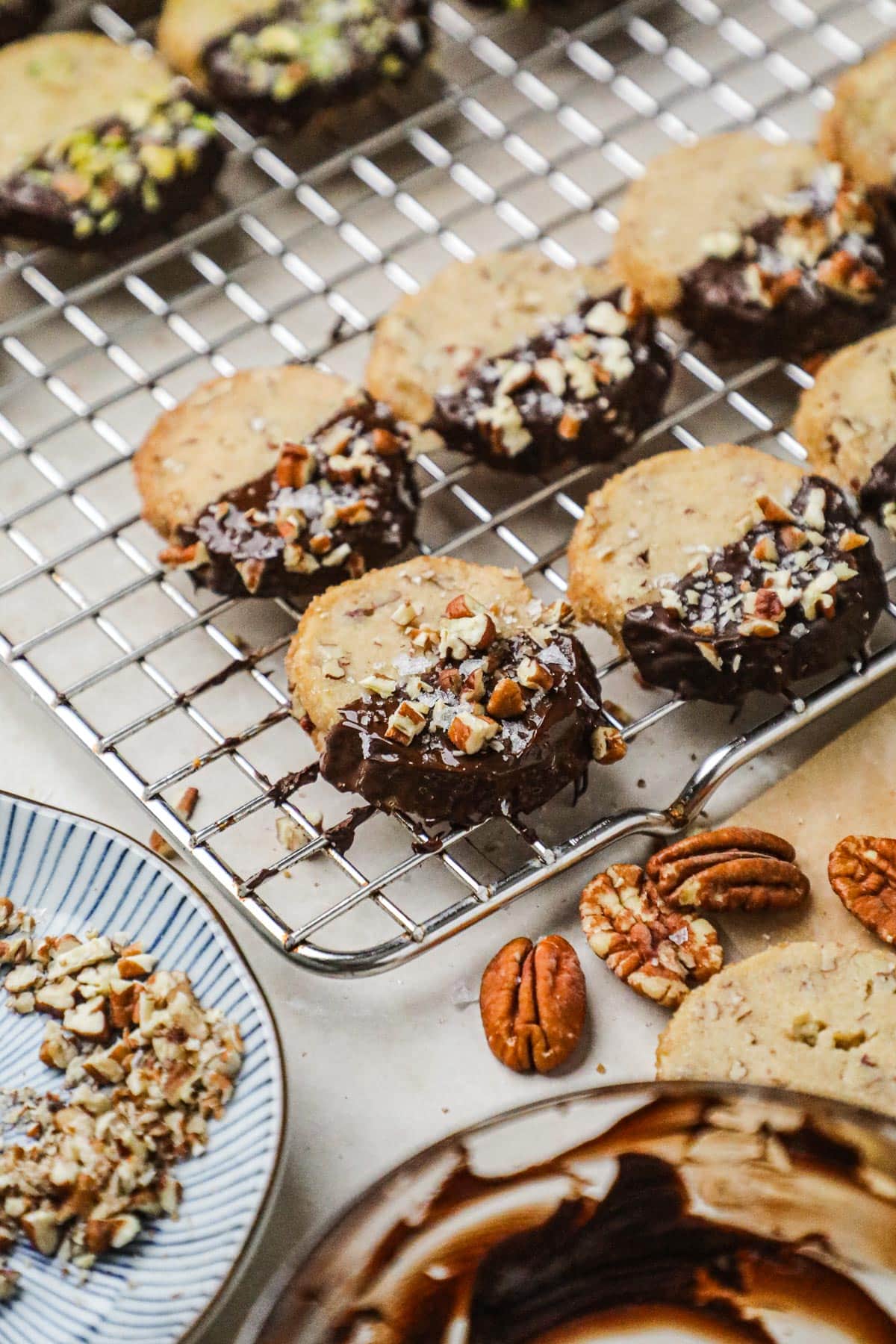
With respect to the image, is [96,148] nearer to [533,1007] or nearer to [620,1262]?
[533,1007]

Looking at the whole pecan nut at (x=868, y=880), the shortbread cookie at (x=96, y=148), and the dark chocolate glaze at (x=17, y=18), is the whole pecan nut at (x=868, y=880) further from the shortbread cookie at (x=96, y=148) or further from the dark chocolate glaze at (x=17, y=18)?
the dark chocolate glaze at (x=17, y=18)

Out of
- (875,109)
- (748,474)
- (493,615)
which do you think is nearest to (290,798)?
(493,615)

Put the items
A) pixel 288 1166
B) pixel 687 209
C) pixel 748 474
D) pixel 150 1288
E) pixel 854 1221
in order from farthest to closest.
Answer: pixel 687 209
pixel 748 474
pixel 288 1166
pixel 150 1288
pixel 854 1221

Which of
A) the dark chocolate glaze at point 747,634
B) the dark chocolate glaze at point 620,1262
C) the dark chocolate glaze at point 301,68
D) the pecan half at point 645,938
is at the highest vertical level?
the dark chocolate glaze at point 301,68

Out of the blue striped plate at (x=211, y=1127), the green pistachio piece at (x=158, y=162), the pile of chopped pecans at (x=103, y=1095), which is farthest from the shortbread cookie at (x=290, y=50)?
the pile of chopped pecans at (x=103, y=1095)

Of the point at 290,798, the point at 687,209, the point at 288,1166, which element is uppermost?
the point at 687,209

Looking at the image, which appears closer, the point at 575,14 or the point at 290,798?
the point at 290,798

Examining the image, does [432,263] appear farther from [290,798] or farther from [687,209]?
[290,798]

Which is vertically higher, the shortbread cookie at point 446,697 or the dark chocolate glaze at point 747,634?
the dark chocolate glaze at point 747,634
